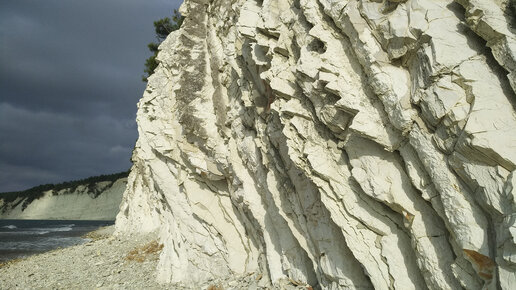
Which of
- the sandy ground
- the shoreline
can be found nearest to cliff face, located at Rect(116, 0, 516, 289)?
the sandy ground

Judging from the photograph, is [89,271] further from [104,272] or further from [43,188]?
[43,188]

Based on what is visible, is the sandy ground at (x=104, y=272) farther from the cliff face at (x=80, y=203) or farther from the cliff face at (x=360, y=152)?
the cliff face at (x=80, y=203)

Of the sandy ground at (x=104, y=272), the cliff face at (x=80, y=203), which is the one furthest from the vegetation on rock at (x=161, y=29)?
the cliff face at (x=80, y=203)

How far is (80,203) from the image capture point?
100125 millimetres

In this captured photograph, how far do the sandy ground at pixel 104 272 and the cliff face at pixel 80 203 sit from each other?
71.9 m

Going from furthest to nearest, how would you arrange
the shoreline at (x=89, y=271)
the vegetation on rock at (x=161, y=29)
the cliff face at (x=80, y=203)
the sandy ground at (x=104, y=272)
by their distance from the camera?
the cliff face at (x=80, y=203) < the vegetation on rock at (x=161, y=29) < the shoreline at (x=89, y=271) < the sandy ground at (x=104, y=272)

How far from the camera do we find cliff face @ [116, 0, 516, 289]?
18.0 ft

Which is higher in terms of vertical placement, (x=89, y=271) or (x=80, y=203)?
(x=80, y=203)

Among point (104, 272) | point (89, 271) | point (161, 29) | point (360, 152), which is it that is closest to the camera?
point (360, 152)

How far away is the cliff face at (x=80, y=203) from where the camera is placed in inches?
3728

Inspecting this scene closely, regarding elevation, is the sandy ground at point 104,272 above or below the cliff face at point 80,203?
below

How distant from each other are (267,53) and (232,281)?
8.44m

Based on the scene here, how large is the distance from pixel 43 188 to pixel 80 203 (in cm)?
2038

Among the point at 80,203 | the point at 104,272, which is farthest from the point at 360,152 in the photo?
the point at 80,203
